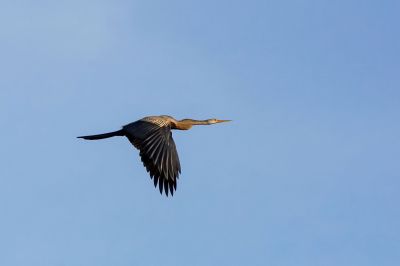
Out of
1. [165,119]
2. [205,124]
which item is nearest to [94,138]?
[165,119]

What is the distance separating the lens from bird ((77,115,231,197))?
125 feet

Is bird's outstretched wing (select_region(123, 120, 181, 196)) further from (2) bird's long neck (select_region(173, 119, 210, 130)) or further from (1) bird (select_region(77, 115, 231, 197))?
(2) bird's long neck (select_region(173, 119, 210, 130))

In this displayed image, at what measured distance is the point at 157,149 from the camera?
3847cm

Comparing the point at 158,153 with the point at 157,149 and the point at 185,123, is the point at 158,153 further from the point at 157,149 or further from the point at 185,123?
the point at 185,123

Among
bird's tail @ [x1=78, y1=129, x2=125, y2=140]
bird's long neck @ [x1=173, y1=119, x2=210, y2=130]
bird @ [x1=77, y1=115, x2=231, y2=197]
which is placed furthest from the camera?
bird's long neck @ [x1=173, y1=119, x2=210, y2=130]

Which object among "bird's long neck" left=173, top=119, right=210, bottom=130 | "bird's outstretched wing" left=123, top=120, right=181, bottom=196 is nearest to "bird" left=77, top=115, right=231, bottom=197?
"bird's outstretched wing" left=123, top=120, right=181, bottom=196

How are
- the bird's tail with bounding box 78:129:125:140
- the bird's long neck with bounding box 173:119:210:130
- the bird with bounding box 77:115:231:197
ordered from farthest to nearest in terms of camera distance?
the bird's long neck with bounding box 173:119:210:130 → the bird's tail with bounding box 78:129:125:140 → the bird with bounding box 77:115:231:197

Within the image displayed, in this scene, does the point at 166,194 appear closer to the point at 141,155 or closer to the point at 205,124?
the point at 141,155

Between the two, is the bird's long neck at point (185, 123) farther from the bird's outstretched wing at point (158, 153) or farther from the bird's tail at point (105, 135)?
the bird's outstretched wing at point (158, 153)

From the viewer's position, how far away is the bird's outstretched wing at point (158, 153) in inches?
1506

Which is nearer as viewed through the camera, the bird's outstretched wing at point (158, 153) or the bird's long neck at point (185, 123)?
the bird's outstretched wing at point (158, 153)

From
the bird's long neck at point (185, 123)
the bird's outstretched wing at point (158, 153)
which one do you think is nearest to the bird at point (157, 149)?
the bird's outstretched wing at point (158, 153)

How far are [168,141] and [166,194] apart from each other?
1.53 m

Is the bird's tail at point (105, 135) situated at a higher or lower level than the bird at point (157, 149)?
higher
